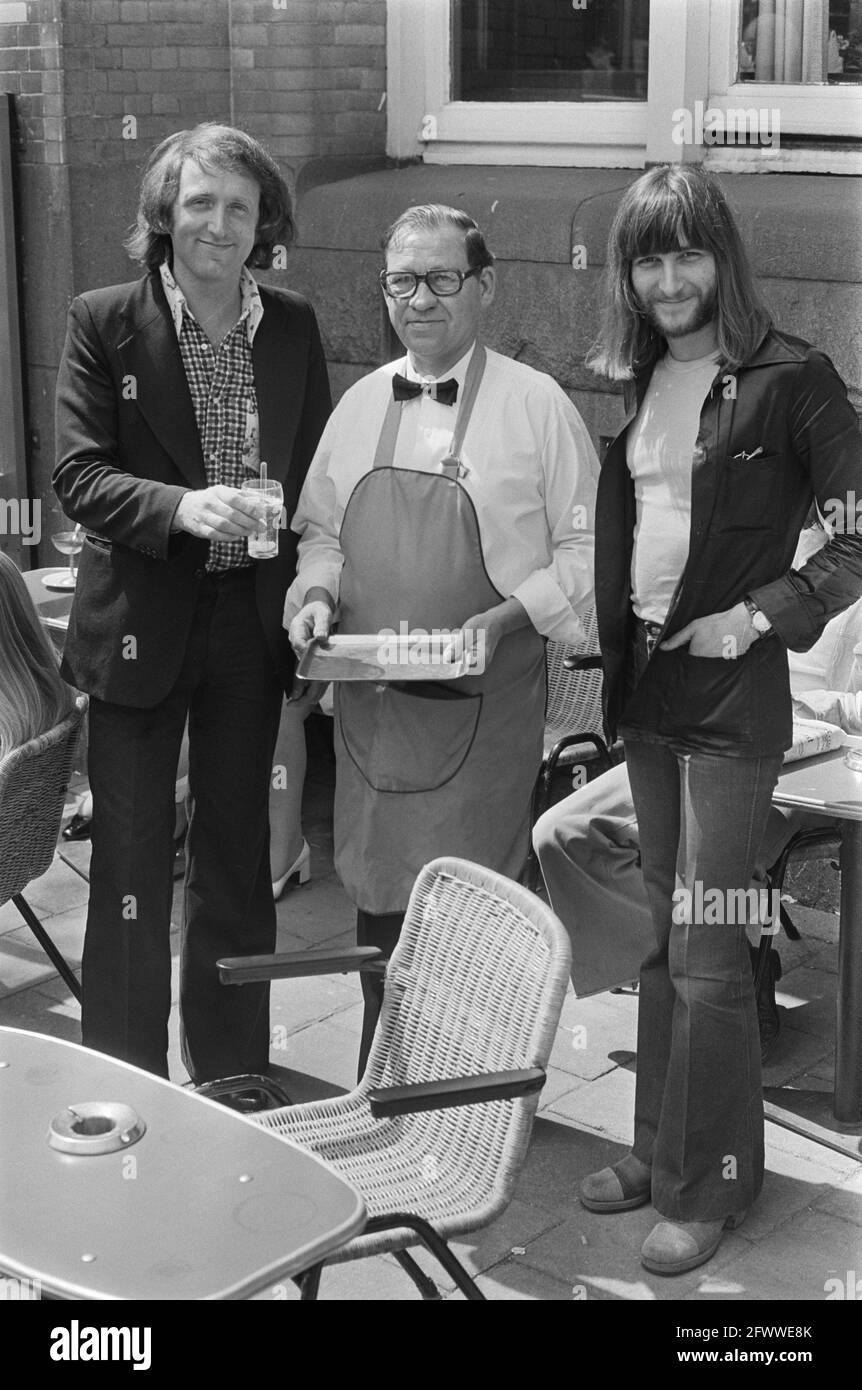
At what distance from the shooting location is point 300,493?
3.96 m

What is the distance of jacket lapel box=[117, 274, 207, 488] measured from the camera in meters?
3.78

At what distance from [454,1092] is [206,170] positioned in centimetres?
208

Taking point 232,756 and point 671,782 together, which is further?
point 232,756

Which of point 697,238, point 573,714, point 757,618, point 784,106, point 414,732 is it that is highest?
point 784,106

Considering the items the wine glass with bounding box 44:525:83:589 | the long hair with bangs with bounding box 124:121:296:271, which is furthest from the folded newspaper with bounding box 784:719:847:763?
the wine glass with bounding box 44:525:83:589

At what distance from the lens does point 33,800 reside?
4.34m

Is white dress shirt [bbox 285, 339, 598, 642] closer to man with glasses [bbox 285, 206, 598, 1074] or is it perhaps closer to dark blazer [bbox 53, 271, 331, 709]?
man with glasses [bbox 285, 206, 598, 1074]

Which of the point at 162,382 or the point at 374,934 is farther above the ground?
the point at 162,382

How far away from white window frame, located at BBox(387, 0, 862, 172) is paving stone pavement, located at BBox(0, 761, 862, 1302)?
2.44 metres

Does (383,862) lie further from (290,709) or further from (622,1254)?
(290,709)

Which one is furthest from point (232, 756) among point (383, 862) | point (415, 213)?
point (415, 213)

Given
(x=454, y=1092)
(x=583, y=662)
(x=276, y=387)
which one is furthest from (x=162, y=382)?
(x=583, y=662)

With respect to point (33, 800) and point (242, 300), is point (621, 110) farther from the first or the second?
point (33, 800)

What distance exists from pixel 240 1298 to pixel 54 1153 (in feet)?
1.46
